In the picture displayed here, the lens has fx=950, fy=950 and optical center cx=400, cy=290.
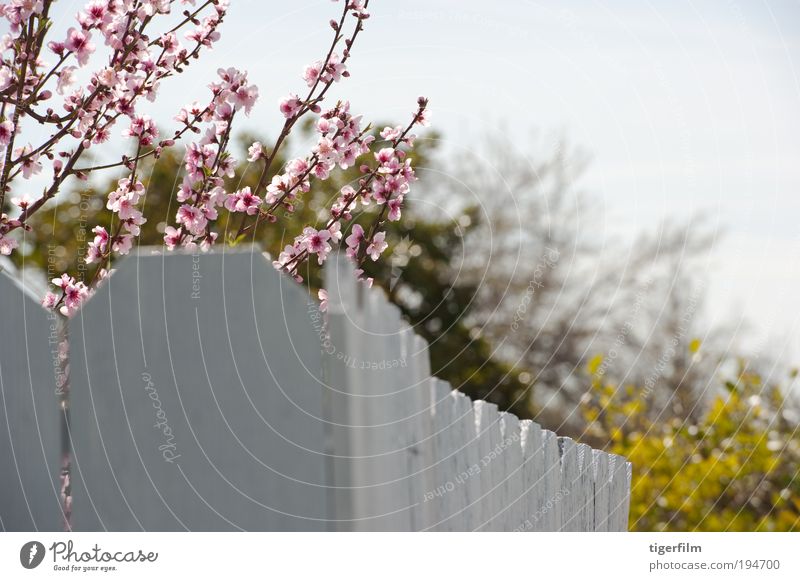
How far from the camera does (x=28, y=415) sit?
69.2 inches

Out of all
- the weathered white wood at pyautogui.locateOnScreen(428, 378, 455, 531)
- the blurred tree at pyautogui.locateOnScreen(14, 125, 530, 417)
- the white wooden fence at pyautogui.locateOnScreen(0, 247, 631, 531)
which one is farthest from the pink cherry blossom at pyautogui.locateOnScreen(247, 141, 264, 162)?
the blurred tree at pyautogui.locateOnScreen(14, 125, 530, 417)

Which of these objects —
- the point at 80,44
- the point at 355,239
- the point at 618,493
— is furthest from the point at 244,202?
the point at 618,493

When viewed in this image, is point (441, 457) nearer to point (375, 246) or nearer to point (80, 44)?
point (375, 246)

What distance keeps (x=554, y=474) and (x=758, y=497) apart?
292 centimetres

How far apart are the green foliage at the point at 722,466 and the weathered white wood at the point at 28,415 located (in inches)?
120

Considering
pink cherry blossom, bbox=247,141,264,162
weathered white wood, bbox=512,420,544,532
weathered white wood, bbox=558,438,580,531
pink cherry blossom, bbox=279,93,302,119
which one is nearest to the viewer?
weathered white wood, bbox=512,420,544,532

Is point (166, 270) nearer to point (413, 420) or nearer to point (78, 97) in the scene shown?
point (413, 420)

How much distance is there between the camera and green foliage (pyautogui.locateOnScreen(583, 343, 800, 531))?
4643 mm

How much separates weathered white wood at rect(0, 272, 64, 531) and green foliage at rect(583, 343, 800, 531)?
3056mm

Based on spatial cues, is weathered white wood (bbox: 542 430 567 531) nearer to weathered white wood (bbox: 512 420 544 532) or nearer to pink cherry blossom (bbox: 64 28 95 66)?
weathered white wood (bbox: 512 420 544 532)

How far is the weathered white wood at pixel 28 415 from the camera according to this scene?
1.72 meters

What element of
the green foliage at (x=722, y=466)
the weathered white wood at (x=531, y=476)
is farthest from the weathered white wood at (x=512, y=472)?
the green foliage at (x=722, y=466)

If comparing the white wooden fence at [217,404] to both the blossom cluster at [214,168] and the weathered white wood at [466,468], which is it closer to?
the weathered white wood at [466,468]

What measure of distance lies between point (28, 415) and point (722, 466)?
370 centimetres
